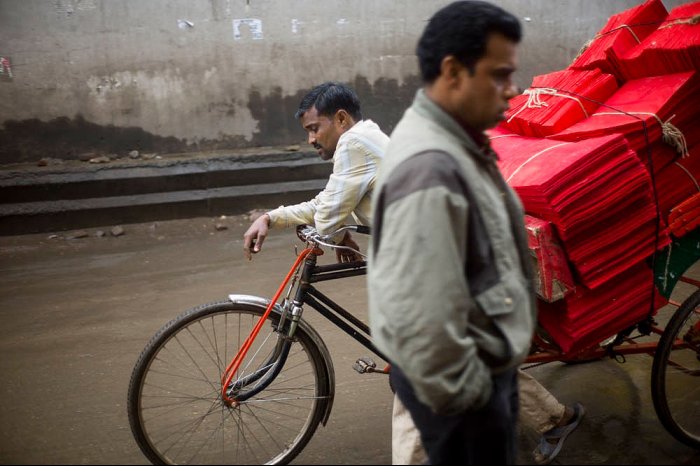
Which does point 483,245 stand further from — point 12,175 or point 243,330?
point 12,175

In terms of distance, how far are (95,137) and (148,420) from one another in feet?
15.4

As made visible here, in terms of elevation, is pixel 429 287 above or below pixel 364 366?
above

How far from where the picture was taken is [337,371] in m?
3.67

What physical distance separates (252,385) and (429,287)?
1.67 m

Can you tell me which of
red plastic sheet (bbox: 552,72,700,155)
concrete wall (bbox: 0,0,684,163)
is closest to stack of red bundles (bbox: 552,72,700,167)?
red plastic sheet (bbox: 552,72,700,155)

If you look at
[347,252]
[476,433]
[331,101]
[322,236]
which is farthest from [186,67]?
[476,433]

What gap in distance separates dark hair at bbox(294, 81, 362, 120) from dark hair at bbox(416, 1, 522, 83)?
4.32 ft

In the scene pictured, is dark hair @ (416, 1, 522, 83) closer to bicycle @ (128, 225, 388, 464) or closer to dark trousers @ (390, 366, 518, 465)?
dark trousers @ (390, 366, 518, 465)

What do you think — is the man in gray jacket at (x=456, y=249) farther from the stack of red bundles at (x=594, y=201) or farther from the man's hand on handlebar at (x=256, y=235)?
the man's hand on handlebar at (x=256, y=235)

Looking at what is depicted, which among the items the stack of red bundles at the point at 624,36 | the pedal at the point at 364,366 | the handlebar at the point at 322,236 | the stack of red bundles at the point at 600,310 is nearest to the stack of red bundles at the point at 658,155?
the stack of red bundles at the point at 600,310

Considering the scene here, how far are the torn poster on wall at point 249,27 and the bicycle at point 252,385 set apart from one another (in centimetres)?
455

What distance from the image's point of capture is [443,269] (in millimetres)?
1374

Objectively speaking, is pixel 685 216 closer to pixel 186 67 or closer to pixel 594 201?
pixel 594 201

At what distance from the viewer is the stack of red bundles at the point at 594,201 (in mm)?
2402
